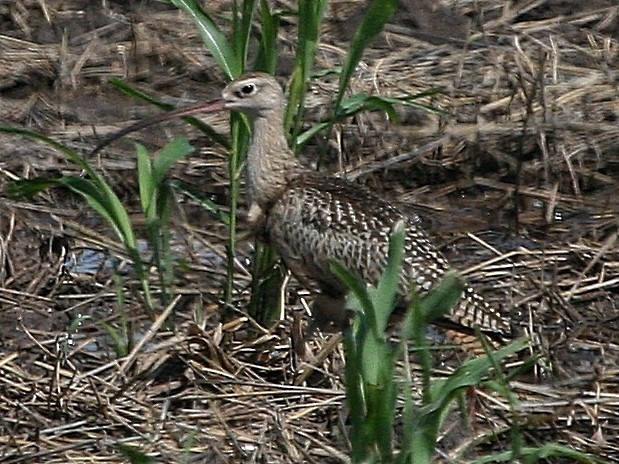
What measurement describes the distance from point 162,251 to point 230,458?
1.43 m

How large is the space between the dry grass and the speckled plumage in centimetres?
29

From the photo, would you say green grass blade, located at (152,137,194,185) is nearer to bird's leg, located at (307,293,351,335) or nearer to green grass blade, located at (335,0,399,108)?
green grass blade, located at (335,0,399,108)

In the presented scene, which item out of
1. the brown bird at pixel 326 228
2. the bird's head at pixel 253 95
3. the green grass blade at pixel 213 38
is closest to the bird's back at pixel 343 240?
the brown bird at pixel 326 228

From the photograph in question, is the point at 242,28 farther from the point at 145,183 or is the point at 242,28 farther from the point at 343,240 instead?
the point at 343,240

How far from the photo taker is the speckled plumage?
23.9 feet

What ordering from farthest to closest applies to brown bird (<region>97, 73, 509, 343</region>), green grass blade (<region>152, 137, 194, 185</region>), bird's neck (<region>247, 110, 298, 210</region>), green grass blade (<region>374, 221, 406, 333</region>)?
bird's neck (<region>247, 110, 298, 210</region>) < brown bird (<region>97, 73, 509, 343</region>) < green grass blade (<region>152, 137, 194, 185</region>) < green grass blade (<region>374, 221, 406, 333</region>)

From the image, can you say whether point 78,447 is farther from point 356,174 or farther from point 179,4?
point 356,174

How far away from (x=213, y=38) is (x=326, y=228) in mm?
955

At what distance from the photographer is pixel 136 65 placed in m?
10.8

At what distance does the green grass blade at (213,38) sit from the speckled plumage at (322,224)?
8 cm

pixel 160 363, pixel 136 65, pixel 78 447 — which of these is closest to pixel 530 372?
pixel 160 363

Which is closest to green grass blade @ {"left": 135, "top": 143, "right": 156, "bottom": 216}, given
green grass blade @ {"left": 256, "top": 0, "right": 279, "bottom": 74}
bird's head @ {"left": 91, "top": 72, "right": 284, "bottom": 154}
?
bird's head @ {"left": 91, "top": 72, "right": 284, "bottom": 154}

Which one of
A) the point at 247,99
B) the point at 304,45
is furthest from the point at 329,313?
the point at 304,45

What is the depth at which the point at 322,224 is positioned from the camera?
7.36 m
